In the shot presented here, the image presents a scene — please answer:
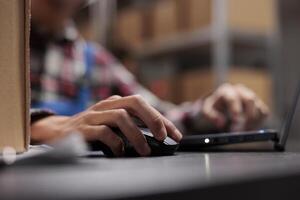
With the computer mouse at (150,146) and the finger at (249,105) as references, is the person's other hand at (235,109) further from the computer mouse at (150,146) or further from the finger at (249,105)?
the computer mouse at (150,146)

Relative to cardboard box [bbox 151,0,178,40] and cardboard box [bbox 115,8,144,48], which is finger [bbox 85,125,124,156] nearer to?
cardboard box [bbox 151,0,178,40]

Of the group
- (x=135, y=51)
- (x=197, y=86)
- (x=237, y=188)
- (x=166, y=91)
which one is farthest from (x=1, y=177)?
(x=135, y=51)

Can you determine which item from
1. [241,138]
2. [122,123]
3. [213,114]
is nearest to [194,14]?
[213,114]

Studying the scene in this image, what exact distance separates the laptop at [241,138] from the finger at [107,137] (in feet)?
0.48

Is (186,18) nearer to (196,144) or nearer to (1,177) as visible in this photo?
(196,144)

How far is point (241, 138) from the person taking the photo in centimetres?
61

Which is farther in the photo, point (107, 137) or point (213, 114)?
point (213, 114)

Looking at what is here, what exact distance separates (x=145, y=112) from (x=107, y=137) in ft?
0.16

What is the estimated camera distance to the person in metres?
0.52

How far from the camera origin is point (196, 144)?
24.8 inches

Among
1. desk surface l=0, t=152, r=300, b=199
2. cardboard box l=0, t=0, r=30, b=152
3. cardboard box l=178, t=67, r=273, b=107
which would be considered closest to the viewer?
desk surface l=0, t=152, r=300, b=199

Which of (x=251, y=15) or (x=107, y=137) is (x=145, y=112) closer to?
(x=107, y=137)

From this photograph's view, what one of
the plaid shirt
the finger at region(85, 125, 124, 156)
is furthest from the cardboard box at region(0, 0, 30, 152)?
the plaid shirt

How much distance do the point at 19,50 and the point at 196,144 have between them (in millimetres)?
291
